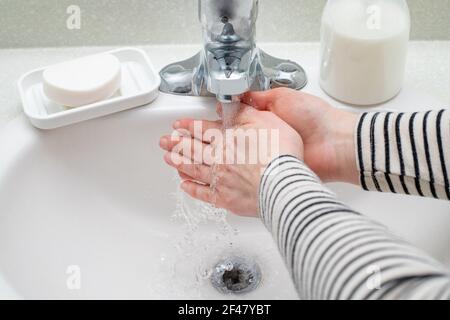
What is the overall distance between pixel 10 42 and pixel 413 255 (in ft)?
1.74

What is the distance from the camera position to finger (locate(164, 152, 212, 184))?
583 mm

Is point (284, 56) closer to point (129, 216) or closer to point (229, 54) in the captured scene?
point (229, 54)

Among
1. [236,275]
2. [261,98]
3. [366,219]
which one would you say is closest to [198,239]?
[236,275]

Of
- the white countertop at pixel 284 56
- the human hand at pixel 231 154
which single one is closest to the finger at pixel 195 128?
the human hand at pixel 231 154

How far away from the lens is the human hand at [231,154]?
0.53 meters

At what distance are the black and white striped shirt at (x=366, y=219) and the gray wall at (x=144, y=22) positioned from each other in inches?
8.1

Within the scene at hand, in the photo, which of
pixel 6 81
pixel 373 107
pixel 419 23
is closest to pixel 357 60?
pixel 373 107

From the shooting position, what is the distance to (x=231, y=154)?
1.83ft

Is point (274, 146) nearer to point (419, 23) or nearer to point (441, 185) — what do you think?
point (441, 185)

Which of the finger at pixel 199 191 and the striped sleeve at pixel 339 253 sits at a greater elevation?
the striped sleeve at pixel 339 253

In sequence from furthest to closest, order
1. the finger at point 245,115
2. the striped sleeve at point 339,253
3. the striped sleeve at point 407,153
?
1. the finger at point 245,115
2. the striped sleeve at point 407,153
3. the striped sleeve at point 339,253

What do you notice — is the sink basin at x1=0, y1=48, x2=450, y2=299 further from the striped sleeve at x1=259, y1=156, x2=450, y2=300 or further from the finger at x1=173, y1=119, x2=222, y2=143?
the striped sleeve at x1=259, y1=156, x2=450, y2=300

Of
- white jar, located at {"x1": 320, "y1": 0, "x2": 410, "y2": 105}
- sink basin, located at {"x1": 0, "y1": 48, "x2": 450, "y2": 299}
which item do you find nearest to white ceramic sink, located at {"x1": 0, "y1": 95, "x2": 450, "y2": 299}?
sink basin, located at {"x1": 0, "y1": 48, "x2": 450, "y2": 299}

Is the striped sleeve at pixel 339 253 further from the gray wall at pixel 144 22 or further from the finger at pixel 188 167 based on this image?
the gray wall at pixel 144 22
